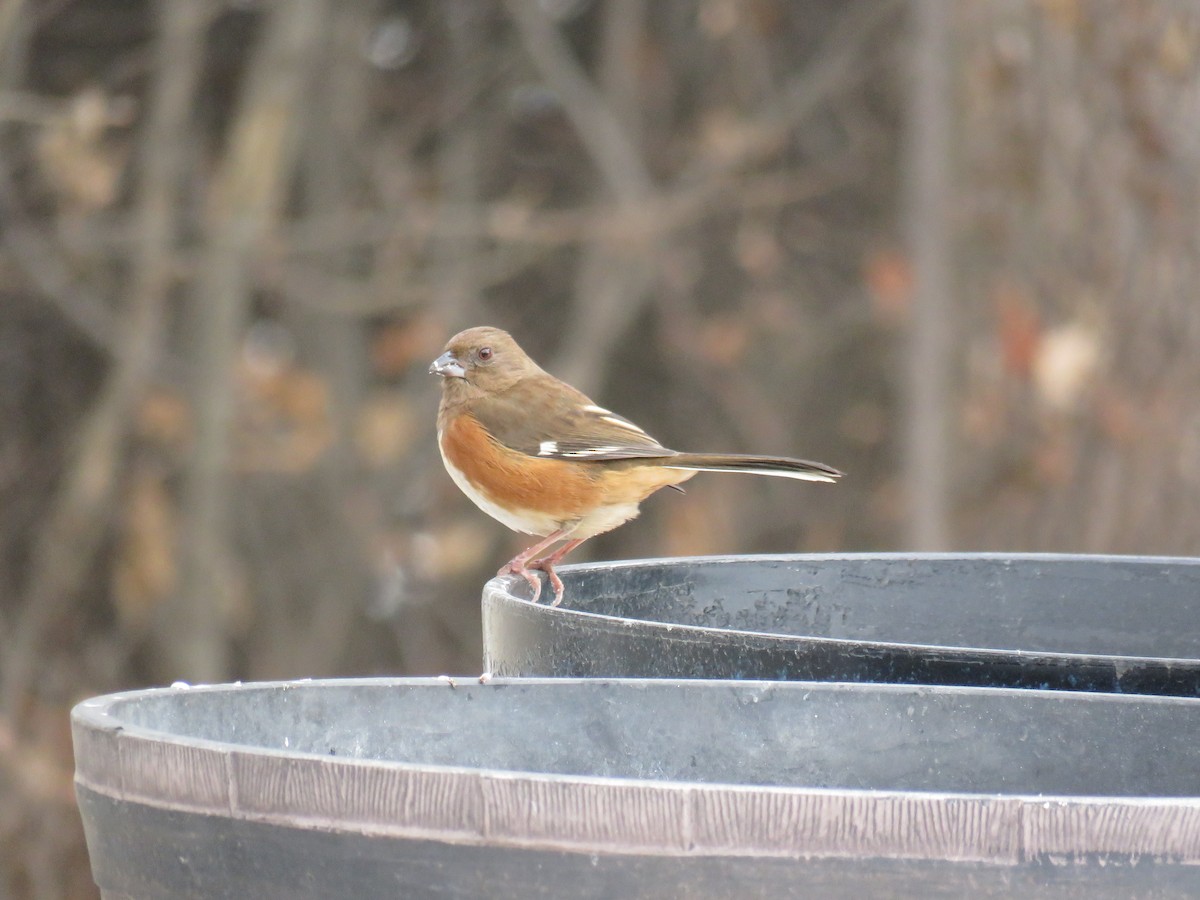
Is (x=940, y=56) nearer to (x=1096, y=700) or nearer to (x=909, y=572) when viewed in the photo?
(x=909, y=572)

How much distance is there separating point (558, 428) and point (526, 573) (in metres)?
1.18

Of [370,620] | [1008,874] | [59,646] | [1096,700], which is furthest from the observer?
[370,620]

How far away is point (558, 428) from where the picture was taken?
4121mm

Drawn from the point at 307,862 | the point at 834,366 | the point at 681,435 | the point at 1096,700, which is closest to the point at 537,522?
the point at 1096,700

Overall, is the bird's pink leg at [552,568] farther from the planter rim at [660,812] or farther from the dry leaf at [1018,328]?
the dry leaf at [1018,328]

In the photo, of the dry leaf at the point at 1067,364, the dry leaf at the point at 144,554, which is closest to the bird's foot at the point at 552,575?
the dry leaf at the point at 1067,364

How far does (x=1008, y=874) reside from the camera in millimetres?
1170

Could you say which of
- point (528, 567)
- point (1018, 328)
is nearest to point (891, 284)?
point (1018, 328)

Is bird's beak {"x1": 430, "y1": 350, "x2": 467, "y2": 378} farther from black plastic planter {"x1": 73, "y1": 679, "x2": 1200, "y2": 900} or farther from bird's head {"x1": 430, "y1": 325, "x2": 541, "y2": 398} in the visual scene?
black plastic planter {"x1": 73, "y1": 679, "x2": 1200, "y2": 900}

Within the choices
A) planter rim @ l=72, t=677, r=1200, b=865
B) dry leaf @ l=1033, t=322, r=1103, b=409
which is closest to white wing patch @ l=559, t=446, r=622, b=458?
dry leaf @ l=1033, t=322, r=1103, b=409

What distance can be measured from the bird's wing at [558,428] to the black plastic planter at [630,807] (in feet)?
7.52

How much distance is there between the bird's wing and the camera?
402 centimetres

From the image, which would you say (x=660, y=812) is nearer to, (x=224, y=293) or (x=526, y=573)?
(x=526, y=573)

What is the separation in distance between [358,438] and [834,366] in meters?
3.09
